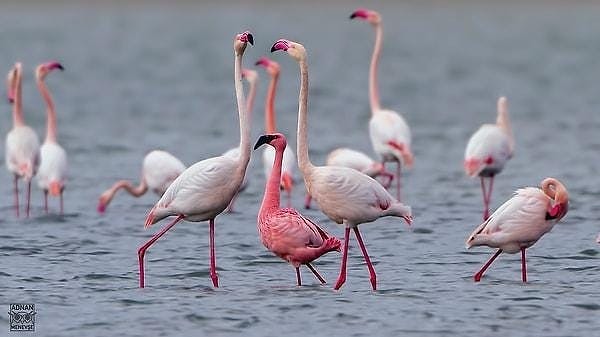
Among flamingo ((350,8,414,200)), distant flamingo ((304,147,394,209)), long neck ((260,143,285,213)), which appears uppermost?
flamingo ((350,8,414,200))

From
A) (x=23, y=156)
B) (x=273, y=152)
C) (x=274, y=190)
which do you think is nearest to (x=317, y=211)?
(x=273, y=152)

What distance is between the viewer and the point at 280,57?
41781mm

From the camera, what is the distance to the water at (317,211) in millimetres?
9492

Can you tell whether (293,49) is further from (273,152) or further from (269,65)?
(273,152)

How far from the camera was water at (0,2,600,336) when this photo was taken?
31.1ft

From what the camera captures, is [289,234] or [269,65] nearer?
[289,234]

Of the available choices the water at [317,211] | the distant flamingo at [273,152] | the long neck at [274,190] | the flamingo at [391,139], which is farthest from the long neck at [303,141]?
the flamingo at [391,139]

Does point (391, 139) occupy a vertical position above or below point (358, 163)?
above

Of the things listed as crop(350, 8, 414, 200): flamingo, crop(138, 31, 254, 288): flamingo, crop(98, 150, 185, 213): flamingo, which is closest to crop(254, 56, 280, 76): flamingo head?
crop(350, 8, 414, 200): flamingo

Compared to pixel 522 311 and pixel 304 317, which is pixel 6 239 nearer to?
pixel 304 317

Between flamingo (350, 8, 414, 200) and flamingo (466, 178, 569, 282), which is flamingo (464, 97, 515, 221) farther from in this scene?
flamingo (466, 178, 569, 282)

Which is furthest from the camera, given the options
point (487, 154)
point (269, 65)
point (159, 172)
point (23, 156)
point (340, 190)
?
point (23, 156)

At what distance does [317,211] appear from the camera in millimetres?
14453

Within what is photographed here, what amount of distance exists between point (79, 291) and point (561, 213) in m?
3.35
